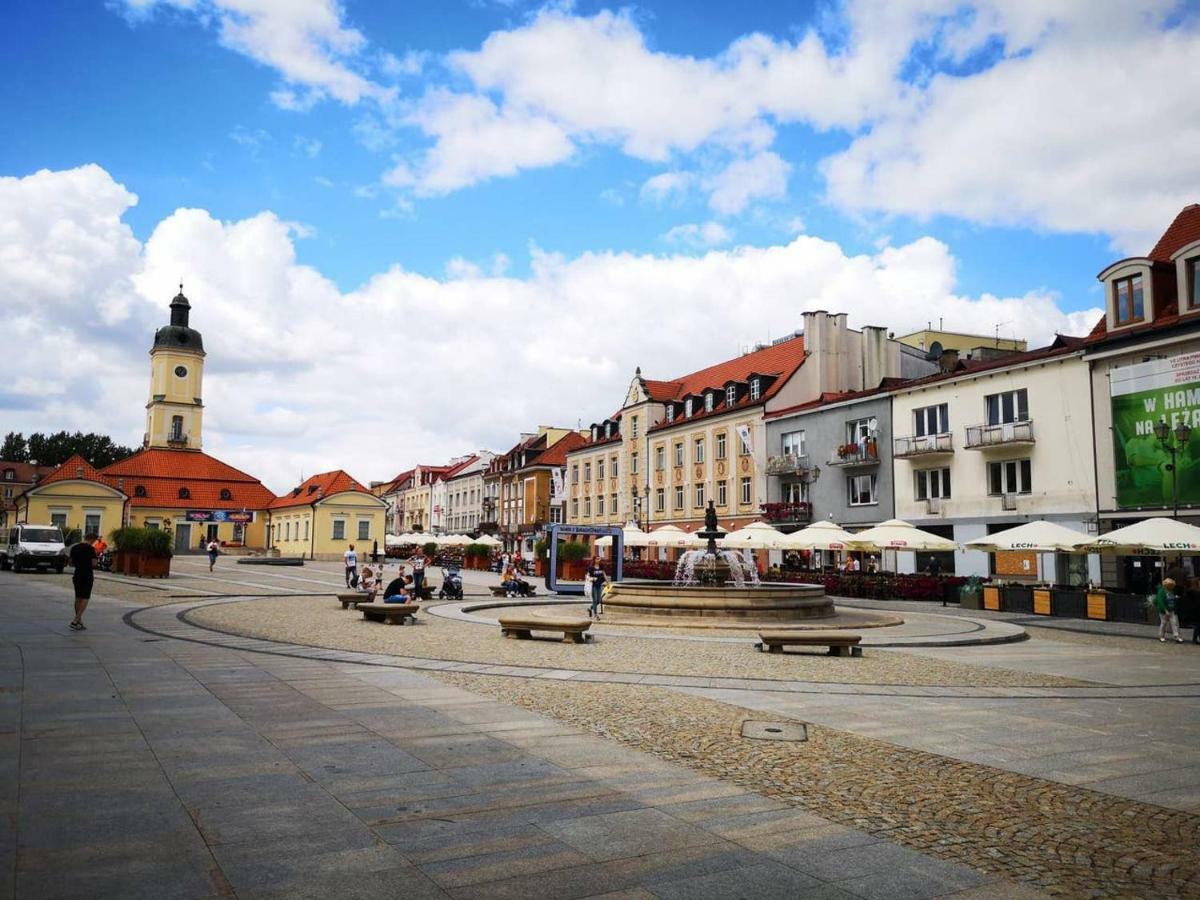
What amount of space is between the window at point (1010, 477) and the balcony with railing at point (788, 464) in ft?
40.1

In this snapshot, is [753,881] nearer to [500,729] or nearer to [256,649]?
[500,729]

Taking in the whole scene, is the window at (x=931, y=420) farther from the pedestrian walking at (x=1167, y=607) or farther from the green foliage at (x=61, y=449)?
the green foliage at (x=61, y=449)

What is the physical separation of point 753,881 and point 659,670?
9446 mm

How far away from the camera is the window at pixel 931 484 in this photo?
44.0m

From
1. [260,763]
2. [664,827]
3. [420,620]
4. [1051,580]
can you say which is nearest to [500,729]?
[260,763]

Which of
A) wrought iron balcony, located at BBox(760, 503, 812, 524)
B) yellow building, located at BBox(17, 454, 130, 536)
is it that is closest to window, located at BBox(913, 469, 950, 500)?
wrought iron balcony, located at BBox(760, 503, 812, 524)

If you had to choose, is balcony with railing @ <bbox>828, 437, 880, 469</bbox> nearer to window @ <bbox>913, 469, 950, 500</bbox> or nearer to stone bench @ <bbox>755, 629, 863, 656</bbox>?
window @ <bbox>913, 469, 950, 500</bbox>

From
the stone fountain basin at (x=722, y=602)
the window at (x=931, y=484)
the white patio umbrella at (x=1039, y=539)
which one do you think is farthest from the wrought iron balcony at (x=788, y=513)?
the stone fountain basin at (x=722, y=602)

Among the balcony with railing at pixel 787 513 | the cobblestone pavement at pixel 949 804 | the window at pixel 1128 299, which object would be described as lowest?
the cobblestone pavement at pixel 949 804

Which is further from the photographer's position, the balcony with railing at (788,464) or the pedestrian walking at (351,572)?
the balcony with railing at (788,464)

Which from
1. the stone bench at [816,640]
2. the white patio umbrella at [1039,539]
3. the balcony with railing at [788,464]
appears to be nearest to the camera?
the stone bench at [816,640]

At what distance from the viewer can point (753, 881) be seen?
5.41 metres

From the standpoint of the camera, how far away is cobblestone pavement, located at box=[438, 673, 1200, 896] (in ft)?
19.2

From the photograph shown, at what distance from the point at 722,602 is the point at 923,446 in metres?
24.4
